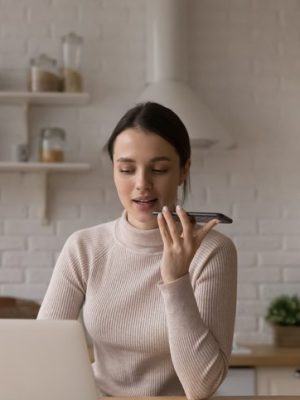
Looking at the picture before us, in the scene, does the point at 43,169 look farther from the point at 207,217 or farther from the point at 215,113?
the point at 207,217

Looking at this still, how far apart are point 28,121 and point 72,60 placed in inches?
13.1

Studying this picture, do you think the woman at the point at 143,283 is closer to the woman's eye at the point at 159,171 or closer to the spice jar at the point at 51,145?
the woman's eye at the point at 159,171

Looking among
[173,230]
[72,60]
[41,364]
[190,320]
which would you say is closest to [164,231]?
[173,230]

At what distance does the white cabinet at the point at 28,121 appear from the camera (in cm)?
334

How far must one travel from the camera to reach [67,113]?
354 centimetres

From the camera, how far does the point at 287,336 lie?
334cm

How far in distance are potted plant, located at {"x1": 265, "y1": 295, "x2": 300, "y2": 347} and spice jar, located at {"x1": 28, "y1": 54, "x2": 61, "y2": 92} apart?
1332 mm

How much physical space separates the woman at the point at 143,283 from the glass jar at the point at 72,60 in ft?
5.48

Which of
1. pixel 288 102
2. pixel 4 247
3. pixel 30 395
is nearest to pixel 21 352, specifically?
pixel 30 395

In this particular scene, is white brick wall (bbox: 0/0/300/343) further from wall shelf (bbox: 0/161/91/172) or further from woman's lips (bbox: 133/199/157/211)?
woman's lips (bbox: 133/199/157/211)

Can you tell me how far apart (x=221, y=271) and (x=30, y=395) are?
60 centimetres

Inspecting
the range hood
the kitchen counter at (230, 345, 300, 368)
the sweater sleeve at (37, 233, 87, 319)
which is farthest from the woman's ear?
the range hood

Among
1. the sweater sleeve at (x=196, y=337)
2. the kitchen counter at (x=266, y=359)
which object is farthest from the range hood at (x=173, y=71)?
the sweater sleeve at (x=196, y=337)

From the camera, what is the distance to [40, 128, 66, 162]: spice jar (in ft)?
11.1
